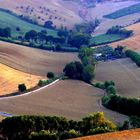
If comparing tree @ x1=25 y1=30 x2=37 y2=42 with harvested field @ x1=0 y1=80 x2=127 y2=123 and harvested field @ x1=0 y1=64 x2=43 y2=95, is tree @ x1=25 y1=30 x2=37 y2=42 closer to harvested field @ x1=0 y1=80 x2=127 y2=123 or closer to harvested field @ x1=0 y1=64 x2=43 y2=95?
harvested field @ x1=0 y1=64 x2=43 y2=95

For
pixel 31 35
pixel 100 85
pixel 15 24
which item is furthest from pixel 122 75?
pixel 15 24

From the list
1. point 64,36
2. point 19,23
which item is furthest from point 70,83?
point 19,23

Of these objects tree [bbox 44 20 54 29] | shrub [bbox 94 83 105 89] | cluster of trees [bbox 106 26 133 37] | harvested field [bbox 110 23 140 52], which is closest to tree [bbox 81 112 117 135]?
shrub [bbox 94 83 105 89]

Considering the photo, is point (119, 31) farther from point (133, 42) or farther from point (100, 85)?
point (100, 85)

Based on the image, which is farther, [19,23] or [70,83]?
[19,23]

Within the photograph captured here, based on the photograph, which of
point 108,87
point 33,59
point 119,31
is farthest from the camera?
point 119,31

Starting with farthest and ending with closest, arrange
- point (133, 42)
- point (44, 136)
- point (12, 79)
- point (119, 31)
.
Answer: point (119, 31), point (133, 42), point (12, 79), point (44, 136)

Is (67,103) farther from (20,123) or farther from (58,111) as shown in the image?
(20,123)
